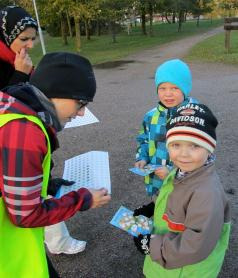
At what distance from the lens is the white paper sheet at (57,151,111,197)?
1.79 metres

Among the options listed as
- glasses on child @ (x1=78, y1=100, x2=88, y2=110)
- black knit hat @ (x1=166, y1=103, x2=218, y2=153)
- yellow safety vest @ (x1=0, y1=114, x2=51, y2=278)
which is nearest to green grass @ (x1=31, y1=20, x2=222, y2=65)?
black knit hat @ (x1=166, y1=103, x2=218, y2=153)

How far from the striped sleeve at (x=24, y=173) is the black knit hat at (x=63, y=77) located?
0.75ft

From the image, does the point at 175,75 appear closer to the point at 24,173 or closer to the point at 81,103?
the point at 81,103

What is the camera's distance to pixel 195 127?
65.2 inches

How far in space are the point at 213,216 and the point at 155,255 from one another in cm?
37

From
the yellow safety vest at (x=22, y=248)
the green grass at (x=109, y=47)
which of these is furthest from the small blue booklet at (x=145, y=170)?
the green grass at (x=109, y=47)

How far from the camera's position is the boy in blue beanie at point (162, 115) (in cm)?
246

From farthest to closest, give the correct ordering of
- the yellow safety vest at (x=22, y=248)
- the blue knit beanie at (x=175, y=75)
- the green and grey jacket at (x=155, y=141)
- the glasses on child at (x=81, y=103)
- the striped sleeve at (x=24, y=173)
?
Answer: the green and grey jacket at (x=155, y=141) → the blue knit beanie at (x=175, y=75) → the glasses on child at (x=81, y=103) → the yellow safety vest at (x=22, y=248) → the striped sleeve at (x=24, y=173)

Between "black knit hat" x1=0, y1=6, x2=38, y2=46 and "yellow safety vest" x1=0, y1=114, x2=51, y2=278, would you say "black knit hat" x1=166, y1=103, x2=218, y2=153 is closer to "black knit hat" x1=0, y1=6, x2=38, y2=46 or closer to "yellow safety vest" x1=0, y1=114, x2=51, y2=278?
"yellow safety vest" x1=0, y1=114, x2=51, y2=278

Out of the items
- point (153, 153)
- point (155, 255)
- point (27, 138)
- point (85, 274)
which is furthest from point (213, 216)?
point (85, 274)

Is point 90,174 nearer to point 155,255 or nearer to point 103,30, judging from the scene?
point 155,255

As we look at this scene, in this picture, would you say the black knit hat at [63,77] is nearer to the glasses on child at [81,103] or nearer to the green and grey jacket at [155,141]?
the glasses on child at [81,103]

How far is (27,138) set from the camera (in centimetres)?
126

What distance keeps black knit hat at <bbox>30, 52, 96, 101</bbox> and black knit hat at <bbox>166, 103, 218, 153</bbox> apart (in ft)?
1.60
